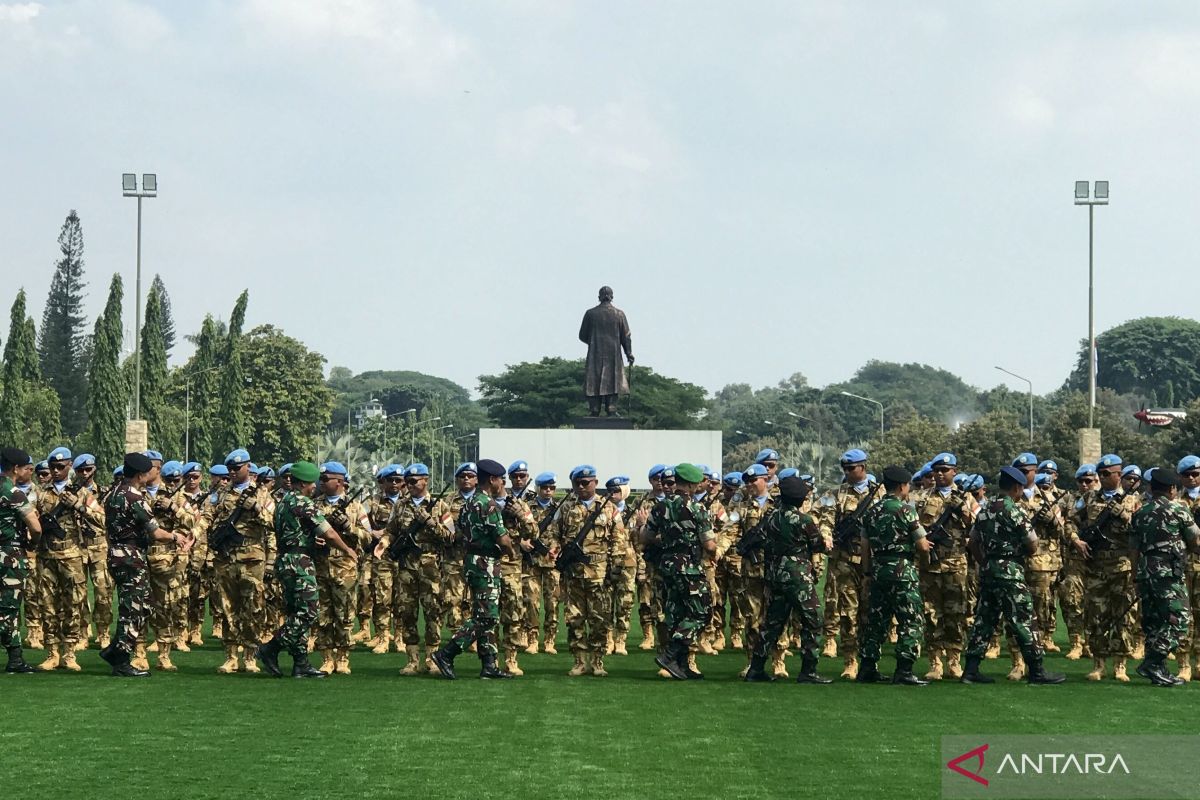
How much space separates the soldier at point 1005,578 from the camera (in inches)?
509

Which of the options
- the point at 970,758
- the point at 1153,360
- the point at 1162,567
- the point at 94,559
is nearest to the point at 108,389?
the point at 94,559

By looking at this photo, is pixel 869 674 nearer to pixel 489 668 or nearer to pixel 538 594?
pixel 489 668

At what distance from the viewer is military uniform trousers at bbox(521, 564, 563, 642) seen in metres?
15.8

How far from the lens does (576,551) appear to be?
1389 centimetres

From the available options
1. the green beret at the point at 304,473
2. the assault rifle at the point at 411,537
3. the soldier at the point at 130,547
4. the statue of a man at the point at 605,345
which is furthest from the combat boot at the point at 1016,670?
the statue of a man at the point at 605,345

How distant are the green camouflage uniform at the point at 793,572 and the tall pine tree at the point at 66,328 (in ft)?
235

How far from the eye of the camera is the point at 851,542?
14.1 m

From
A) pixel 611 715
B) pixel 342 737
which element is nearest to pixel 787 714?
pixel 611 715

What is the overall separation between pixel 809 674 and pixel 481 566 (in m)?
3.07

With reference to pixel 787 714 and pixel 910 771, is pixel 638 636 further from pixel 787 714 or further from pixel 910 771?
pixel 910 771

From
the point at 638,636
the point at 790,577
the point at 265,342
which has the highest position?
the point at 265,342

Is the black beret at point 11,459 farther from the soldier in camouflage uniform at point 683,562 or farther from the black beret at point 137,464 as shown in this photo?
the soldier in camouflage uniform at point 683,562

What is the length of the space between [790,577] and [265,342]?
235ft

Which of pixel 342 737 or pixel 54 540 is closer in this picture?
pixel 342 737
